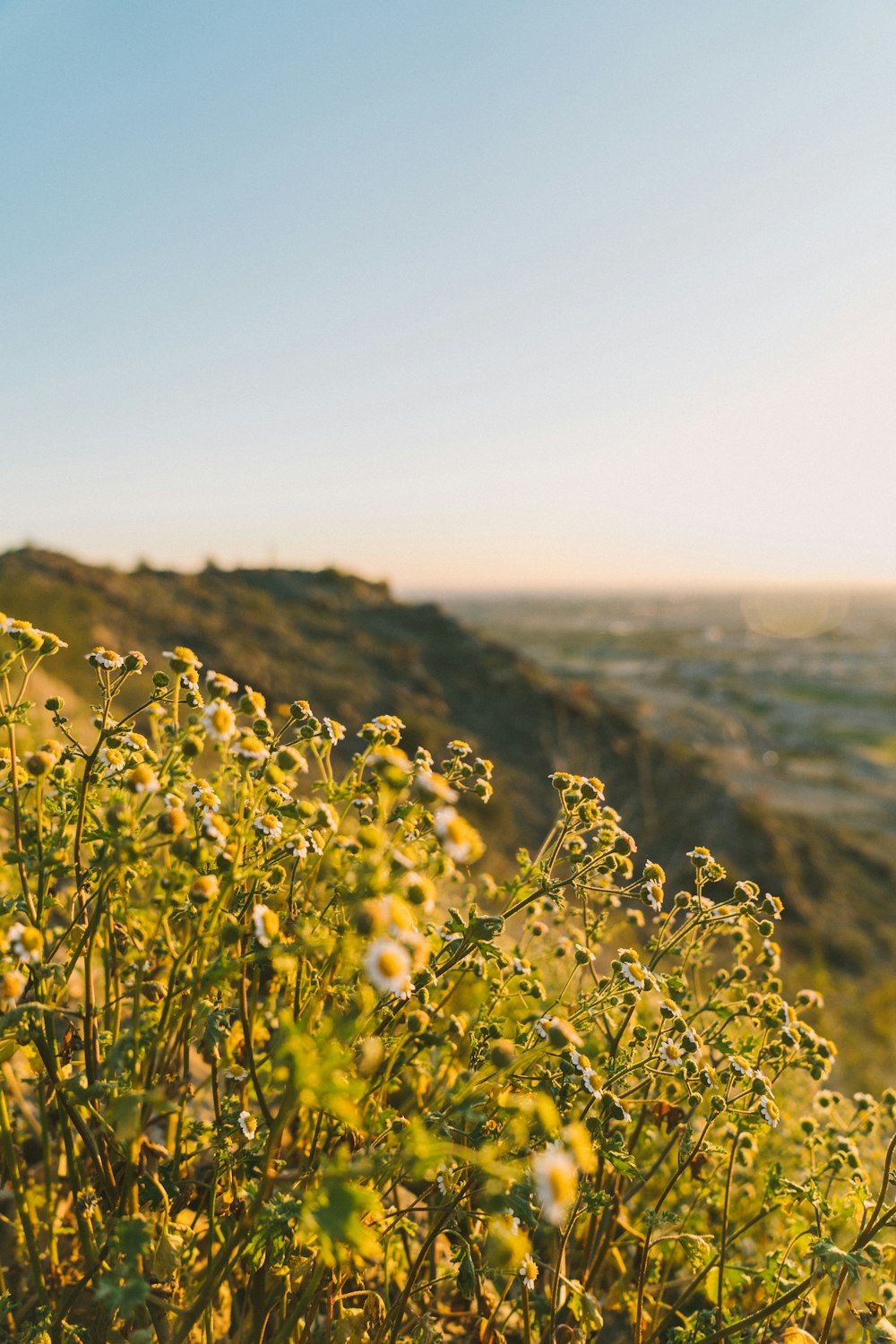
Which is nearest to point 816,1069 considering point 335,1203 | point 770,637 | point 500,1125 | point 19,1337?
point 500,1125

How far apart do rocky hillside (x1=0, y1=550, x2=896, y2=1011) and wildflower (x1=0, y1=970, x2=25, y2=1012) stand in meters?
12.2

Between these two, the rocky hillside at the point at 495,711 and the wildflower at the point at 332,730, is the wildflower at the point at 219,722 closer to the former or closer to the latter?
the wildflower at the point at 332,730

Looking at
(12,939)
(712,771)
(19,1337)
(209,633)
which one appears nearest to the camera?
(12,939)

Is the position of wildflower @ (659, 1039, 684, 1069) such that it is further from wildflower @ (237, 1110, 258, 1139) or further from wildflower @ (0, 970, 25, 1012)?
wildflower @ (0, 970, 25, 1012)

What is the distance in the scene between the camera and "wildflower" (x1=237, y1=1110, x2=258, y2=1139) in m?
2.01

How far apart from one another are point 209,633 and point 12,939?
1765 cm

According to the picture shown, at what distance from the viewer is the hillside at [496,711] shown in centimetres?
1650

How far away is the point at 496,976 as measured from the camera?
96.9 inches

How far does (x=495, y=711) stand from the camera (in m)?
21.2

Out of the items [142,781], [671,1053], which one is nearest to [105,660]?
[142,781]

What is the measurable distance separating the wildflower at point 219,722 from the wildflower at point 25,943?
607 mm

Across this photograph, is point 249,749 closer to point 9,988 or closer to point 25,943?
point 25,943

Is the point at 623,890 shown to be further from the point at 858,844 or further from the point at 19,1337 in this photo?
the point at 858,844

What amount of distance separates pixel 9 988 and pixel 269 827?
29.6 inches
